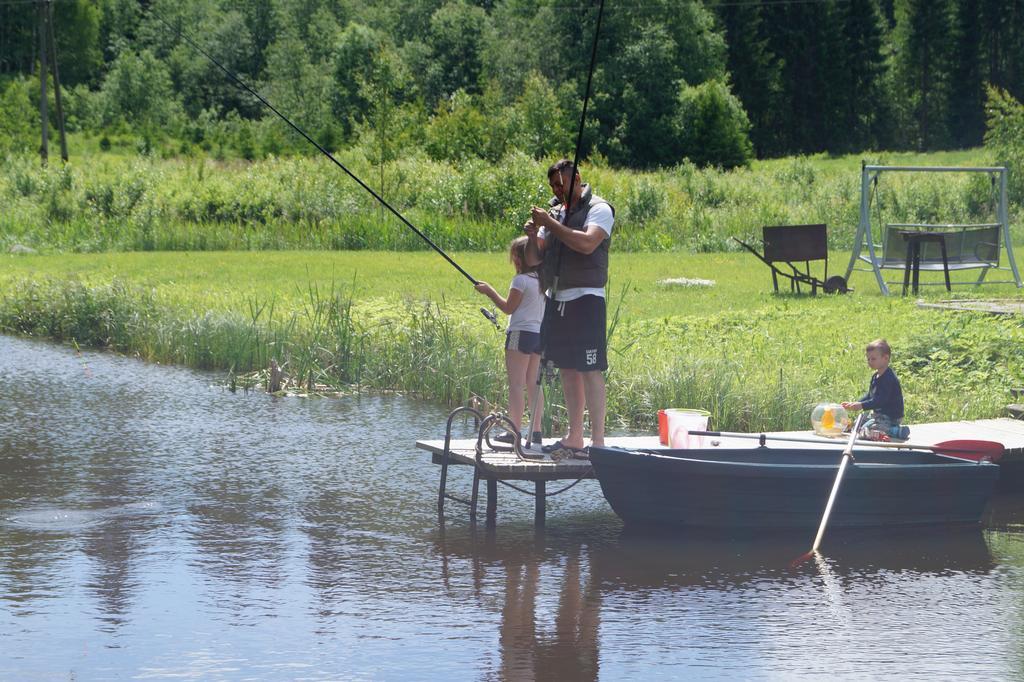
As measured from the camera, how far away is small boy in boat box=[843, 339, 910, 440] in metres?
9.73

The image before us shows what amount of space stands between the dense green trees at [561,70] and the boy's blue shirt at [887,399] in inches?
1752

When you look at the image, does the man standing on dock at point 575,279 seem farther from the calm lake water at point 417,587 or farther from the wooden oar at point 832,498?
the wooden oar at point 832,498

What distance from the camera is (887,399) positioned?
9758 millimetres

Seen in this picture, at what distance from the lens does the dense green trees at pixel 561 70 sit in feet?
233

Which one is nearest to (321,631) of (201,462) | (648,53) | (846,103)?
(201,462)

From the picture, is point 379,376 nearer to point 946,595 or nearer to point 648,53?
point 946,595

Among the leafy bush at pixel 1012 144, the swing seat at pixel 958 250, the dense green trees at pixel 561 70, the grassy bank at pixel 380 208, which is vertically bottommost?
the swing seat at pixel 958 250

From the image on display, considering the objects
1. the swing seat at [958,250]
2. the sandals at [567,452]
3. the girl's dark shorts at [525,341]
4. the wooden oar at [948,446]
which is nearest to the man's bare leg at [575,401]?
the sandals at [567,452]

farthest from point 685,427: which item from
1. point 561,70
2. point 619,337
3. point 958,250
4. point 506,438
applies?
point 561,70

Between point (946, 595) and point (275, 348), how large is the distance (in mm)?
9344

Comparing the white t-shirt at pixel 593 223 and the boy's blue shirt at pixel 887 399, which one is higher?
the white t-shirt at pixel 593 223

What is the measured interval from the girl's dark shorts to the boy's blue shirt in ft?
7.17

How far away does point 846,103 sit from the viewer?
93.4 meters

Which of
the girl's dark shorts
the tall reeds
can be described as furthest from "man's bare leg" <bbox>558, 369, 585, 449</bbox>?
the tall reeds
